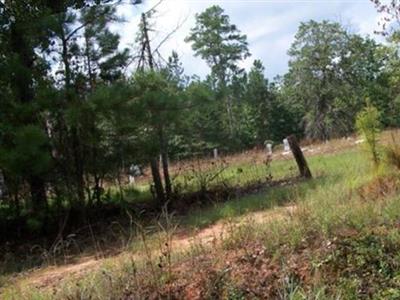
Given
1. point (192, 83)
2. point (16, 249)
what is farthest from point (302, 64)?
point (16, 249)

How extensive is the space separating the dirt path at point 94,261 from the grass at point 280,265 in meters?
0.31

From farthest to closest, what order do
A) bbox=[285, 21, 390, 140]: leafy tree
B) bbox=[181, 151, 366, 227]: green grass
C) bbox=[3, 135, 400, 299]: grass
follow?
bbox=[285, 21, 390, 140]: leafy tree
bbox=[181, 151, 366, 227]: green grass
bbox=[3, 135, 400, 299]: grass

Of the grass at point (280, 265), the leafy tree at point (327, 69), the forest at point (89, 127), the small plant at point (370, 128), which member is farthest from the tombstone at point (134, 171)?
the leafy tree at point (327, 69)

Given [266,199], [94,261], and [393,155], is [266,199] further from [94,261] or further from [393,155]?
[94,261]

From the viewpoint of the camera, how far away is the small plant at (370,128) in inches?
305

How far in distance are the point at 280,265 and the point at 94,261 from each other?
3.08 meters

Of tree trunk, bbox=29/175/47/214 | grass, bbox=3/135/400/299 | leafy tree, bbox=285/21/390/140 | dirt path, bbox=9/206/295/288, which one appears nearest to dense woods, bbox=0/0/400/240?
tree trunk, bbox=29/175/47/214

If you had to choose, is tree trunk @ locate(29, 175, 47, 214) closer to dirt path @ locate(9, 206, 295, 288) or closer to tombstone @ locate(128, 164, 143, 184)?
tombstone @ locate(128, 164, 143, 184)

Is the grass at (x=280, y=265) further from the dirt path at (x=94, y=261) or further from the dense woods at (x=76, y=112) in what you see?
the dense woods at (x=76, y=112)

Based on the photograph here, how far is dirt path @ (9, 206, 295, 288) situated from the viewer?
6055 mm

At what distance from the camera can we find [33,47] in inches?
408

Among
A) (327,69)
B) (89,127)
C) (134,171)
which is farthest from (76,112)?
(327,69)

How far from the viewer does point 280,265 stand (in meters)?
4.91

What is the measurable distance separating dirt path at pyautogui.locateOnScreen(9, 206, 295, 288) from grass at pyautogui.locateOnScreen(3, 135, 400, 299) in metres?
0.31
